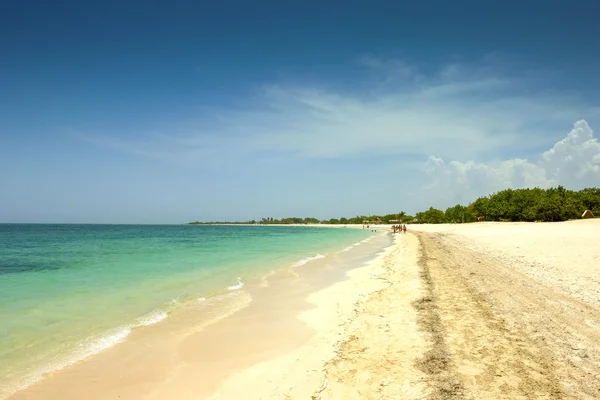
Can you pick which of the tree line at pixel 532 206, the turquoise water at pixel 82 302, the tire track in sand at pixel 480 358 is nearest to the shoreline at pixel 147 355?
the turquoise water at pixel 82 302

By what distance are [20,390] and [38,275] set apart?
48.3 ft

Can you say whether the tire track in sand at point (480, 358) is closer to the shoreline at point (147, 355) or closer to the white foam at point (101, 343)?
the shoreline at point (147, 355)

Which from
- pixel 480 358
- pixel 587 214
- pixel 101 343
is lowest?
pixel 101 343

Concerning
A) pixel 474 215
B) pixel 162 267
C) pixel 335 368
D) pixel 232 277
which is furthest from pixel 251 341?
pixel 474 215

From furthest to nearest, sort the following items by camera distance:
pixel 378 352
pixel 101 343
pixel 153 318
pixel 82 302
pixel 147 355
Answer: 1. pixel 82 302
2. pixel 153 318
3. pixel 101 343
4. pixel 147 355
5. pixel 378 352

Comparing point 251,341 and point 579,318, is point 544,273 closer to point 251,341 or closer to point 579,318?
point 579,318

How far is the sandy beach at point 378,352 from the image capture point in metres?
4.88

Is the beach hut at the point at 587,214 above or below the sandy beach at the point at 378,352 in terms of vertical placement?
above

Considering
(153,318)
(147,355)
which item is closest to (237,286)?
(153,318)

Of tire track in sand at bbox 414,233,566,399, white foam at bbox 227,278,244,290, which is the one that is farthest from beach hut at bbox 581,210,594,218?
white foam at bbox 227,278,244,290

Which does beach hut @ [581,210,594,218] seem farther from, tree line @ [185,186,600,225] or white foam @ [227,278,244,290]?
white foam @ [227,278,244,290]

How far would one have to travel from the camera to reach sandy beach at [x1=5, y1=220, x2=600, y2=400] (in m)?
4.88

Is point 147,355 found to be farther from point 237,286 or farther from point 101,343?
point 237,286

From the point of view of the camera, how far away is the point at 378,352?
6109mm
